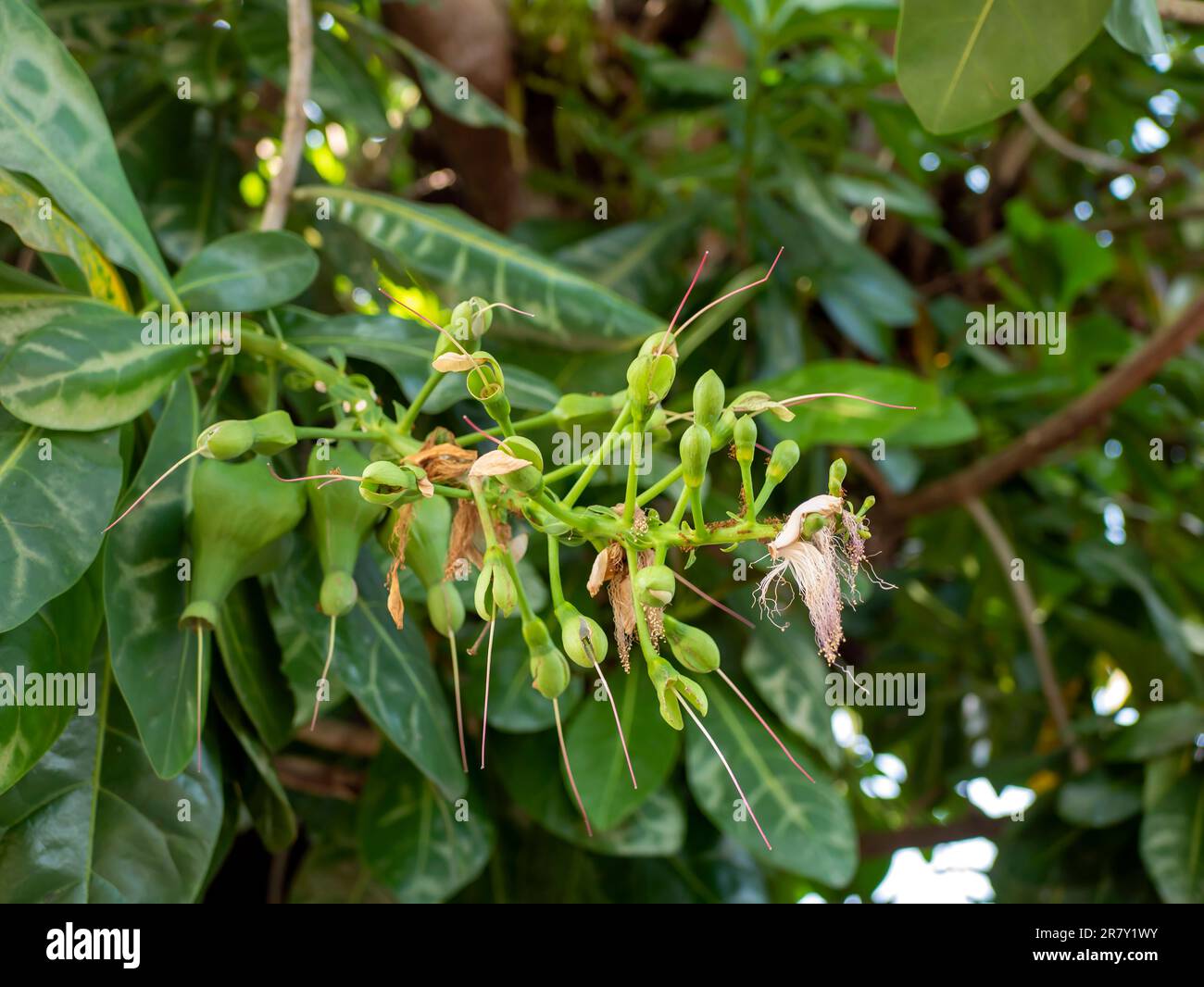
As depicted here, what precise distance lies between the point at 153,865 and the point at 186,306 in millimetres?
377

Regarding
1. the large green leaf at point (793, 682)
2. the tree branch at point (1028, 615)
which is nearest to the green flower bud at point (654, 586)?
the large green leaf at point (793, 682)

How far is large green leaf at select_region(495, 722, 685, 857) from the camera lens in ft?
3.68

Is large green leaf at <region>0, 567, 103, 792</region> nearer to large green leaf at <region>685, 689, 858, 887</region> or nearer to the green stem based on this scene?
the green stem

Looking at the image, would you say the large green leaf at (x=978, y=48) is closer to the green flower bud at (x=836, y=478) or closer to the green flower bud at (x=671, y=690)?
the green flower bud at (x=836, y=478)

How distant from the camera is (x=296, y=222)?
119 centimetres

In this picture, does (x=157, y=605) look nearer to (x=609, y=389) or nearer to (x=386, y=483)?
(x=386, y=483)

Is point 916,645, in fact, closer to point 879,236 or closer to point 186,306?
point 879,236

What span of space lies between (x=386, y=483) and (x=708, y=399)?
153mm

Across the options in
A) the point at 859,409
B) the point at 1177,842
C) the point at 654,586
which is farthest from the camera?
the point at 1177,842

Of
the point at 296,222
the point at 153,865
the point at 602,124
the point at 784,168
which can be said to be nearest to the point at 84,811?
the point at 153,865

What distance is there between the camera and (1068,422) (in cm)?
142

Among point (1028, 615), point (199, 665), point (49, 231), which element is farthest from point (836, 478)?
point (1028, 615)

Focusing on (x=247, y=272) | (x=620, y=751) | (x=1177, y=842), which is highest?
(x=247, y=272)

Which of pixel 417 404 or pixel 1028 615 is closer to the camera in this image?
pixel 417 404
